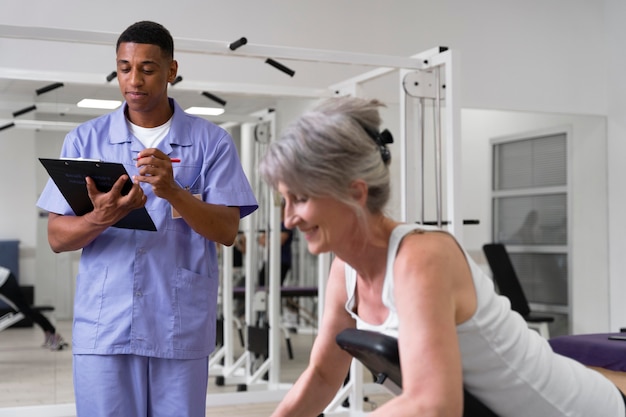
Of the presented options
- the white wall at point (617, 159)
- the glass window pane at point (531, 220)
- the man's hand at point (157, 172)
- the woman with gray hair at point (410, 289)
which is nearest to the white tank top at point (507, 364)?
the woman with gray hair at point (410, 289)

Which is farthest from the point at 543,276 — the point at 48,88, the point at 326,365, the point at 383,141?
the point at 383,141

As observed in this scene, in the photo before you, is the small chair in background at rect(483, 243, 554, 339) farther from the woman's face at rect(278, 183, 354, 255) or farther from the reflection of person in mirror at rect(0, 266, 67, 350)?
the woman's face at rect(278, 183, 354, 255)

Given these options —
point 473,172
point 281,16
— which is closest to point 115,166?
point 281,16

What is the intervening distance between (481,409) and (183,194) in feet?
2.79

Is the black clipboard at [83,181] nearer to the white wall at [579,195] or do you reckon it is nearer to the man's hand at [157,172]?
the man's hand at [157,172]

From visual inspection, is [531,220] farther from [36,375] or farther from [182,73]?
[36,375]

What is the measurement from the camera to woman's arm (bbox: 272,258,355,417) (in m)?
1.25

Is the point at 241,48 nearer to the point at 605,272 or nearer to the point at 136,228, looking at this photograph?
the point at 136,228

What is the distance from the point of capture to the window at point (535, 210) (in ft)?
20.4

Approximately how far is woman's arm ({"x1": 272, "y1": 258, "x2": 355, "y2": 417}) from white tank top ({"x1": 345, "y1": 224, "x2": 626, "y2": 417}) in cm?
7

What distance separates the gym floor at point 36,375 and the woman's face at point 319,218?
3137 millimetres

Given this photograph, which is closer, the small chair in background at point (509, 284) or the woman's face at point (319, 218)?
the woman's face at point (319, 218)

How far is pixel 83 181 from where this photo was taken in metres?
1.78

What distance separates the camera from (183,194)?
175 centimetres
